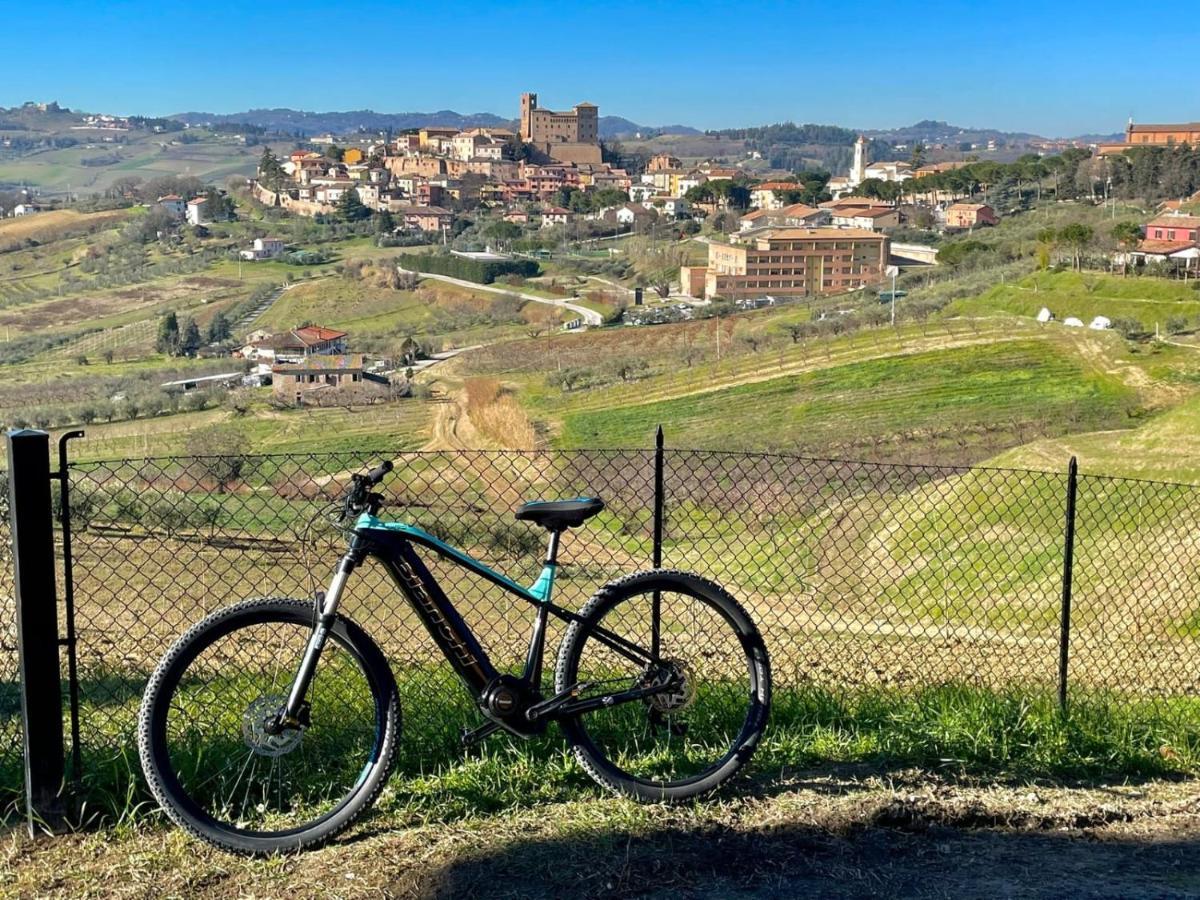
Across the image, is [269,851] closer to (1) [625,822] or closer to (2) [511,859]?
(2) [511,859]

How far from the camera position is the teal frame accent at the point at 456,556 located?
312 centimetres

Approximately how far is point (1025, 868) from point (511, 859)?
1.23 m

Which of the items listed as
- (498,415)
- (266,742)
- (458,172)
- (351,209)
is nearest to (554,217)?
(351,209)

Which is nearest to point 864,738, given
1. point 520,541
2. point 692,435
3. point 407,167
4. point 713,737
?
point 713,737

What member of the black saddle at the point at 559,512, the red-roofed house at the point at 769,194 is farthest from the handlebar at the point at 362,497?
the red-roofed house at the point at 769,194

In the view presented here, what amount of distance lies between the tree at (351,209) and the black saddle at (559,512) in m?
98.9

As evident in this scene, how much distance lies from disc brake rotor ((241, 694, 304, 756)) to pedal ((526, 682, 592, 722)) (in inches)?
22.9

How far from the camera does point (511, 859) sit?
3025 mm

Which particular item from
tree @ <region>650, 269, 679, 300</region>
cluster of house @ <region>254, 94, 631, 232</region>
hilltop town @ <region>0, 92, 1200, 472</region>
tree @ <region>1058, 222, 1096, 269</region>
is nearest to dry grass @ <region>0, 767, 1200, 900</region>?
hilltop town @ <region>0, 92, 1200, 472</region>

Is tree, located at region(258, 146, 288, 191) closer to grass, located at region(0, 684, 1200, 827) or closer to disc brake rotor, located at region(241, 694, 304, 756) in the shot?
grass, located at region(0, 684, 1200, 827)

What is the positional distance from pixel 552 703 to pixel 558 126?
161m

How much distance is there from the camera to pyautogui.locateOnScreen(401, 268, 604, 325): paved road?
193 ft

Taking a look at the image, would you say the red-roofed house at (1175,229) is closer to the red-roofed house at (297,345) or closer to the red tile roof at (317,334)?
the red-roofed house at (297,345)

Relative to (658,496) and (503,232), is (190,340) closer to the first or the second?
(503,232)
